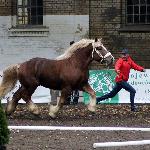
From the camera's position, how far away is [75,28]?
23.2 m

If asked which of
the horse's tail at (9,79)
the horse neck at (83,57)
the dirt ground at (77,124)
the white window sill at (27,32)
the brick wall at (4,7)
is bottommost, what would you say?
the dirt ground at (77,124)

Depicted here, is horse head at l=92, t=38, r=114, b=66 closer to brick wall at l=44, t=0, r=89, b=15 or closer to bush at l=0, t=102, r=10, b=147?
bush at l=0, t=102, r=10, b=147

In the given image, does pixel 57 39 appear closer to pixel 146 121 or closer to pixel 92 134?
pixel 146 121

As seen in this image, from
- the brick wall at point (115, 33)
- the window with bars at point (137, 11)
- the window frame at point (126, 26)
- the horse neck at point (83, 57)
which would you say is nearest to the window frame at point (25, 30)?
the brick wall at point (115, 33)

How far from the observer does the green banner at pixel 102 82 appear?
20.3 m

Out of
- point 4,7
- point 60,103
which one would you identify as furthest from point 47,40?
point 60,103

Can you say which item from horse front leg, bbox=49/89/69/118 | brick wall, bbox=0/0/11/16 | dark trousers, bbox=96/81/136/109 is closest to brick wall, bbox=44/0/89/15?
brick wall, bbox=0/0/11/16

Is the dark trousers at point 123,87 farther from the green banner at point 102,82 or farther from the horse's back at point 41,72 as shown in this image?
the horse's back at point 41,72

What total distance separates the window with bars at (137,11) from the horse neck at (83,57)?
772 centimetres

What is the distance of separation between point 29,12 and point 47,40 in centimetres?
168

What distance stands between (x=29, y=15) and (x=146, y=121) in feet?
33.0

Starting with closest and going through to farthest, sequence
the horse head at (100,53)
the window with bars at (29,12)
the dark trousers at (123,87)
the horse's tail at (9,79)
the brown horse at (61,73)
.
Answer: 1. the brown horse at (61,73)
2. the horse head at (100,53)
3. the horse's tail at (9,79)
4. the dark trousers at (123,87)
5. the window with bars at (29,12)

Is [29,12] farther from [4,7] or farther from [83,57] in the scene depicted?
[83,57]

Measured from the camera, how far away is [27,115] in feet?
56.0
